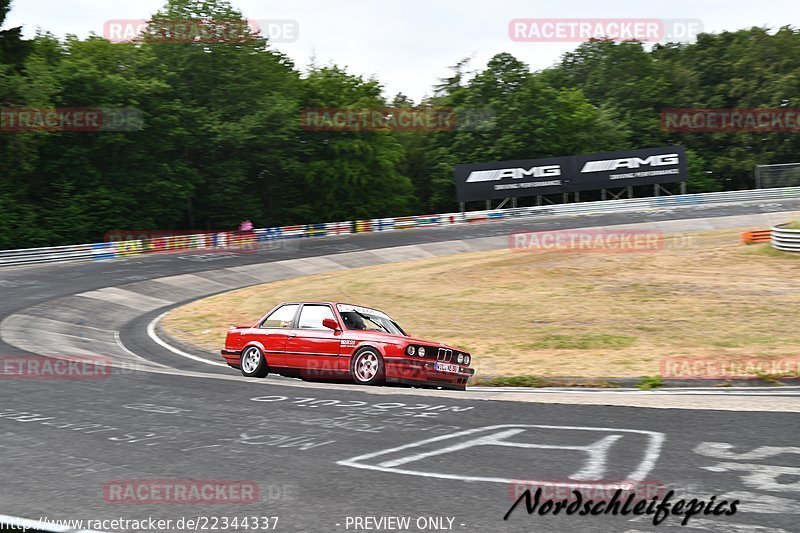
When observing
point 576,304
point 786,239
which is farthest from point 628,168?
point 576,304

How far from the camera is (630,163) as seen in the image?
60312mm

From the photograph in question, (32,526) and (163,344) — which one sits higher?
(32,526)

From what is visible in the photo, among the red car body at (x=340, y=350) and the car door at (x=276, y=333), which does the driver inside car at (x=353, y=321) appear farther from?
the car door at (x=276, y=333)

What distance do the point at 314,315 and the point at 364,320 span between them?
33.4 inches

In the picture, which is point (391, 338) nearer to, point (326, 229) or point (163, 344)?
point (163, 344)

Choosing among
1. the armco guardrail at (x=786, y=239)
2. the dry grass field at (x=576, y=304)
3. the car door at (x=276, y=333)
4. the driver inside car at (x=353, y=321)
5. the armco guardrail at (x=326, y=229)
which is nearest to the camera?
the driver inside car at (x=353, y=321)

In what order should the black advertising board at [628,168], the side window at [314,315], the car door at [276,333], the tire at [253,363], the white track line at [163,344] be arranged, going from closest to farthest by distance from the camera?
the side window at [314,315] < the car door at [276,333] < the tire at [253,363] < the white track line at [163,344] < the black advertising board at [628,168]

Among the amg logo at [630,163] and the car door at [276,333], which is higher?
the amg logo at [630,163]

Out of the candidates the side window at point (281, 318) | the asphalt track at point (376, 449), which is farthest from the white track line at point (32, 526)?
the side window at point (281, 318)

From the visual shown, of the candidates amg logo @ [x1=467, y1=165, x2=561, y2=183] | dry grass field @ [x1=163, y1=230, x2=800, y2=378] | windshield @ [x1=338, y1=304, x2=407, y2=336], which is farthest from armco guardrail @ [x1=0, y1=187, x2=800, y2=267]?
windshield @ [x1=338, y1=304, x2=407, y2=336]

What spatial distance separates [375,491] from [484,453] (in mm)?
1503

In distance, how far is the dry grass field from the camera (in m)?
17.9

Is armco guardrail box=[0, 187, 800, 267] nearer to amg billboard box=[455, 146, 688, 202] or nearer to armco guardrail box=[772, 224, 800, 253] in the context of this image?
amg billboard box=[455, 146, 688, 202]

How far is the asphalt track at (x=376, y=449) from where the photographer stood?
5762 millimetres
